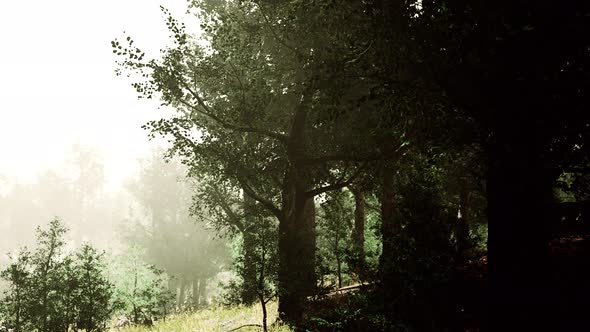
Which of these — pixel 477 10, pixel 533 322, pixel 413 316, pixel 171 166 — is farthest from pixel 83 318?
pixel 171 166

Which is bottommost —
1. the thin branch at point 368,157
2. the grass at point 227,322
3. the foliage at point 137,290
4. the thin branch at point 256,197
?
the grass at point 227,322

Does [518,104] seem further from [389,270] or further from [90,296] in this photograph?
[90,296]

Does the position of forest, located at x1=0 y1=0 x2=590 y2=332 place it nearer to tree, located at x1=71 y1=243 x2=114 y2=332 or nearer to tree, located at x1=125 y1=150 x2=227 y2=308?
tree, located at x1=71 y1=243 x2=114 y2=332

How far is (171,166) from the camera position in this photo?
39844 mm

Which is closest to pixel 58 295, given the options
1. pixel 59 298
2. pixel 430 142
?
pixel 59 298

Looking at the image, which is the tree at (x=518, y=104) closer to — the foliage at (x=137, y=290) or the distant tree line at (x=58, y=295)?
the distant tree line at (x=58, y=295)

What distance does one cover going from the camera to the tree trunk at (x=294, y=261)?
8672 millimetres

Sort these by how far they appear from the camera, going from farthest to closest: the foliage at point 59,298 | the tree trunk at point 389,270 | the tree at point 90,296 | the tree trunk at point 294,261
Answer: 1. the foliage at point 59,298
2. the tree at point 90,296
3. the tree trunk at point 294,261
4. the tree trunk at point 389,270

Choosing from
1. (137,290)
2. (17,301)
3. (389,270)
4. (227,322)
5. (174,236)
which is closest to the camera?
(389,270)

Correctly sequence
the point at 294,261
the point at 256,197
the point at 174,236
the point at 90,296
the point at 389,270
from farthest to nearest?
the point at 174,236
the point at 90,296
the point at 256,197
the point at 294,261
the point at 389,270

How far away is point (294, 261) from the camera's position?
29.5ft

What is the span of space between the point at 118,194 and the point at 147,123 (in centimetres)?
6704

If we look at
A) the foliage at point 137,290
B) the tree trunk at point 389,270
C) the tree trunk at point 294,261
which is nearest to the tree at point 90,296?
the foliage at point 137,290

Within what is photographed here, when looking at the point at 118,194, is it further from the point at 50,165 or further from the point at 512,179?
the point at 512,179
